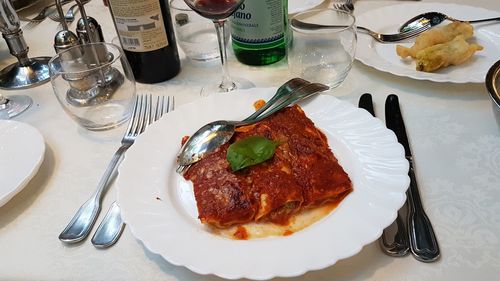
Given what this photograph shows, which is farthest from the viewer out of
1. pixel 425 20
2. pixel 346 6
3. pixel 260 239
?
pixel 346 6

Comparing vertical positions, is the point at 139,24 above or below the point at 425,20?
above

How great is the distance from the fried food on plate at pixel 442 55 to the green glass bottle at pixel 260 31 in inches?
11.0

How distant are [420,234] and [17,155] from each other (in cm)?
65

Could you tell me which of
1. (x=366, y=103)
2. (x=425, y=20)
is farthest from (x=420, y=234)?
(x=425, y=20)

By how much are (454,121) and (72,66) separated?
29.3 inches

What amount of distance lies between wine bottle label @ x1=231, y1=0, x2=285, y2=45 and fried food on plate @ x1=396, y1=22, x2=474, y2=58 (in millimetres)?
260

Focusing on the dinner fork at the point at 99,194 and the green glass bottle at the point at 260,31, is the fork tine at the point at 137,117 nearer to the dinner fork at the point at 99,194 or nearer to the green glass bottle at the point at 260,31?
the dinner fork at the point at 99,194

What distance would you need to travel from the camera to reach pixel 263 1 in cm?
85

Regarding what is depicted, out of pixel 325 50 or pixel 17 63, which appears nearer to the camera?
pixel 325 50

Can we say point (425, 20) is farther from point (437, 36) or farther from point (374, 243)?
point (374, 243)

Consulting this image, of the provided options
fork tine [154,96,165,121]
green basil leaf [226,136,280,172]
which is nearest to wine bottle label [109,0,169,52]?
fork tine [154,96,165,121]

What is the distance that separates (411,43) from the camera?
3.16 ft

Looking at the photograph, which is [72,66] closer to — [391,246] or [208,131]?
[208,131]

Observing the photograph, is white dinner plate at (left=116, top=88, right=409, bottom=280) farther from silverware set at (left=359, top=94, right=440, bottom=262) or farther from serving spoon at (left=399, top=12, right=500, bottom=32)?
serving spoon at (left=399, top=12, right=500, bottom=32)
